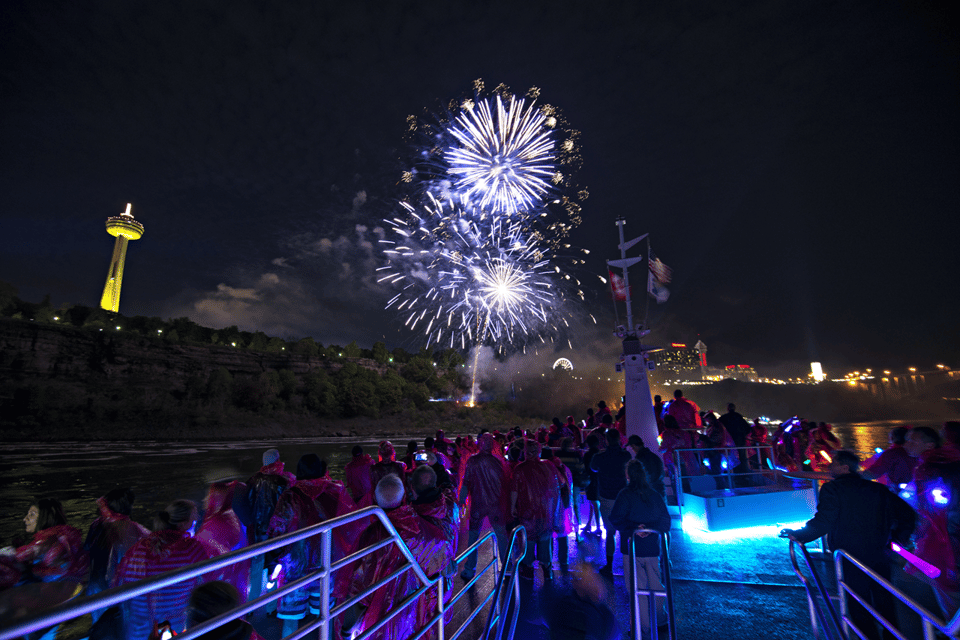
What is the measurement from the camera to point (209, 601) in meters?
2.02

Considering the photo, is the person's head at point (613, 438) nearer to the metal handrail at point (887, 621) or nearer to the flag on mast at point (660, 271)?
the metal handrail at point (887, 621)

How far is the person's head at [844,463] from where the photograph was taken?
4103mm

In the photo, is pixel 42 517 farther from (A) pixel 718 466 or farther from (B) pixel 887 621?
(A) pixel 718 466

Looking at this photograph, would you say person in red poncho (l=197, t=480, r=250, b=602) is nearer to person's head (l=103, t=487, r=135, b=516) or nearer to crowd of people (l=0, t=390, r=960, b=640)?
crowd of people (l=0, t=390, r=960, b=640)

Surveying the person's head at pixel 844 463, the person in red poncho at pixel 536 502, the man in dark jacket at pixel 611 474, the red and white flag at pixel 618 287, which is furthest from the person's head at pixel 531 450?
the red and white flag at pixel 618 287

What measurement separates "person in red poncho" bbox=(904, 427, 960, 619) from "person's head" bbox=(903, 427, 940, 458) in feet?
1.78

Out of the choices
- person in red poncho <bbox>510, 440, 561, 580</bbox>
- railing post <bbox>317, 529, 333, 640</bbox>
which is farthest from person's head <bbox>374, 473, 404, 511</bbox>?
person in red poncho <bbox>510, 440, 561, 580</bbox>

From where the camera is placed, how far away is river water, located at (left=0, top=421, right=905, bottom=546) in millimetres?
19367

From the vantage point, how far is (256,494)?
4.97 m

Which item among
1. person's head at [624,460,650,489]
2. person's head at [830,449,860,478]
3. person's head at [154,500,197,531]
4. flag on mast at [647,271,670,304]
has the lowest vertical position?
person's head at [154,500,197,531]

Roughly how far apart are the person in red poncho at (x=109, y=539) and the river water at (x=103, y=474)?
30.1 ft

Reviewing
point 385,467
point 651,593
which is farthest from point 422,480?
point 385,467

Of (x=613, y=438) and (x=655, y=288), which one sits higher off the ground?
(x=655, y=288)

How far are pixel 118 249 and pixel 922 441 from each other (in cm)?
16269
